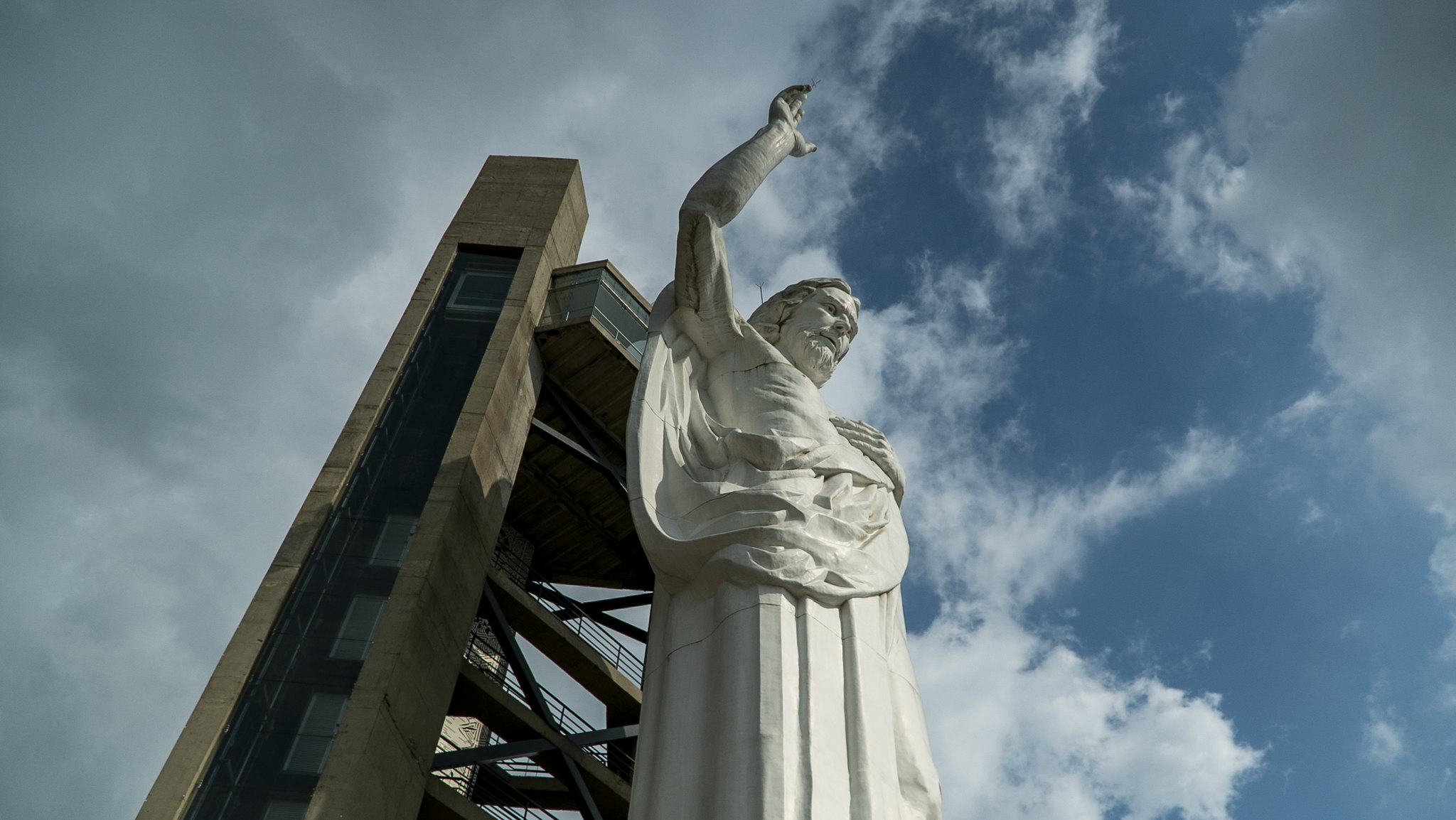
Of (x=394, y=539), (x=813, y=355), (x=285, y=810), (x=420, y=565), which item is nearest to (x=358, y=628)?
(x=420, y=565)

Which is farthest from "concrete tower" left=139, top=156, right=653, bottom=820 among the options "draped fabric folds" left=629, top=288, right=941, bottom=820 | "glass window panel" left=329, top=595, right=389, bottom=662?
"draped fabric folds" left=629, top=288, right=941, bottom=820

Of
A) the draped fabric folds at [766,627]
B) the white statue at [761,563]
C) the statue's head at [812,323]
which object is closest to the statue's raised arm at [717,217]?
the white statue at [761,563]

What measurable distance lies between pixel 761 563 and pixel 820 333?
10.2ft

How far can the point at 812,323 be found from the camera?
410 inches

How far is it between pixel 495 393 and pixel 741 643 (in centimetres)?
1092

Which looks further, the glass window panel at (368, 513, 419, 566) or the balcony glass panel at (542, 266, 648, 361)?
the balcony glass panel at (542, 266, 648, 361)

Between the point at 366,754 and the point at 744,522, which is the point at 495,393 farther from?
the point at 744,522

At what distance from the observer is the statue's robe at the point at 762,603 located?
711 cm

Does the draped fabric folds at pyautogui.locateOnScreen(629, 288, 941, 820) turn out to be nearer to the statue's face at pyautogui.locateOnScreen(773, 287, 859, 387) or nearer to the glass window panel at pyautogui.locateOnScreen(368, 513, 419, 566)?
the statue's face at pyautogui.locateOnScreen(773, 287, 859, 387)

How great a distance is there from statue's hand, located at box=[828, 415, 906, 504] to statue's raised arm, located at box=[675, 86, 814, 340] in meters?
1.40

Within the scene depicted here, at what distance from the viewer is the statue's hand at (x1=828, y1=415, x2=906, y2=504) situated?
1010 centimetres

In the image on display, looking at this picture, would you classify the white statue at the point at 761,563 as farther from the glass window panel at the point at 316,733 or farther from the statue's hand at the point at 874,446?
the glass window panel at the point at 316,733

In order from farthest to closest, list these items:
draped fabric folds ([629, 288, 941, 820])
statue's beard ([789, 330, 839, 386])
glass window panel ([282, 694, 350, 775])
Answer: glass window panel ([282, 694, 350, 775]) < statue's beard ([789, 330, 839, 386]) < draped fabric folds ([629, 288, 941, 820])

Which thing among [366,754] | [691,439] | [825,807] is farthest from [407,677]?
[825,807]
